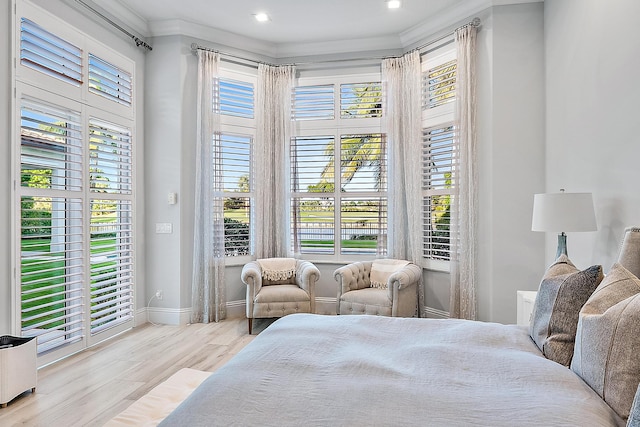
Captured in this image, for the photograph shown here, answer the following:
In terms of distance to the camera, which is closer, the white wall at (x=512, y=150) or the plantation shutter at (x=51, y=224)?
the plantation shutter at (x=51, y=224)

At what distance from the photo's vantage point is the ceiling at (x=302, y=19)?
4191mm

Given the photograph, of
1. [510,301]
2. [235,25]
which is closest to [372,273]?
[510,301]

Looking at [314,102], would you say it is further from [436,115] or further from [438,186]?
[438,186]

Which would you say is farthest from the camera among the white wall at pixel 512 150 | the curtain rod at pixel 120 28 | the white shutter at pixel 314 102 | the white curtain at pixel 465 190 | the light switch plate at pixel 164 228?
the white shutter at pixel 314 102

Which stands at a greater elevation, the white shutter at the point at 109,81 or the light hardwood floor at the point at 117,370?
the white shutter at the point at 109,81

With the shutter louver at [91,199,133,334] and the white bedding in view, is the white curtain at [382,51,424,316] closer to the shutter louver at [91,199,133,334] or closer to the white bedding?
the white bedding

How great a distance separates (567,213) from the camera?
9.19 feet

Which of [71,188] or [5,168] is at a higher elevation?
[5,168]

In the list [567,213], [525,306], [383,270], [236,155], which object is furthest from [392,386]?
[236,155]

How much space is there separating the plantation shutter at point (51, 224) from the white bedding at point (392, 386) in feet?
7.43

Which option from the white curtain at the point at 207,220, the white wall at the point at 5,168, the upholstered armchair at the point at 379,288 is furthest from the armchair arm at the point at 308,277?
the white wall at the point at 5,168

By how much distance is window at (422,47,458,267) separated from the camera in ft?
14.7

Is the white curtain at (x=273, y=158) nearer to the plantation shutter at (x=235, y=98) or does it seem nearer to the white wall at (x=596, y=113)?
the plantation shutter at (x=235, y=98)

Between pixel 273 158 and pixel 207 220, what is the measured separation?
110 centimetres
